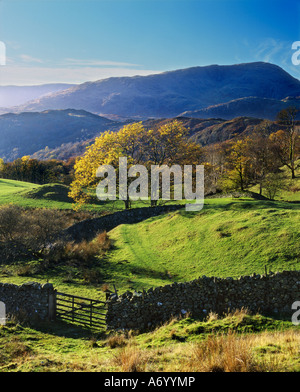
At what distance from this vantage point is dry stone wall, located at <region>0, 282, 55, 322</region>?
14.0 metres

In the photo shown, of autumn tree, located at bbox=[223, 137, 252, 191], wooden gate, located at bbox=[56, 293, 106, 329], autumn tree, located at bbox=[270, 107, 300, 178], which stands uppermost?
autumn tree, located at bbox=[270, 107, 300, 178]

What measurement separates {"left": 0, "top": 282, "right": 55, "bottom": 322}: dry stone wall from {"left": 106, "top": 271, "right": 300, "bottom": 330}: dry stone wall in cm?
320

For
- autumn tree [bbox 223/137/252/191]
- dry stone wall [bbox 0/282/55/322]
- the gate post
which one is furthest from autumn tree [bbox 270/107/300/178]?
dry stone wall [bbox 0/282/55/322]

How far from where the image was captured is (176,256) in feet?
71.4

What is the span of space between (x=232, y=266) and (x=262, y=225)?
5.55 meters

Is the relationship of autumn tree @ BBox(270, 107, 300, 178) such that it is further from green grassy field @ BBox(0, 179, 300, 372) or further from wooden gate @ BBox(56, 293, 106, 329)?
wooden gate @ BBox(56, 293, 106, 329)

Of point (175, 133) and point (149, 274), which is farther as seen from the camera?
point (175, 133)

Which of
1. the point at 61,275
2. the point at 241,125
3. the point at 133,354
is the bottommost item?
the point at 61,275

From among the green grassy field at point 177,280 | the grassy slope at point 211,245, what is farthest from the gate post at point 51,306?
the grassy slope at point 211,245

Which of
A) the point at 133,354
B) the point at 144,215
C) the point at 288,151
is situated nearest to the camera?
the point at 133,354

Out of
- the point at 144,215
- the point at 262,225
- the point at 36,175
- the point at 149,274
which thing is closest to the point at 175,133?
the point at 144,215

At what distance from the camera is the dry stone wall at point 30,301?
46.0ft

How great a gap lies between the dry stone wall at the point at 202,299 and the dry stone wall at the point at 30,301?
320cm
